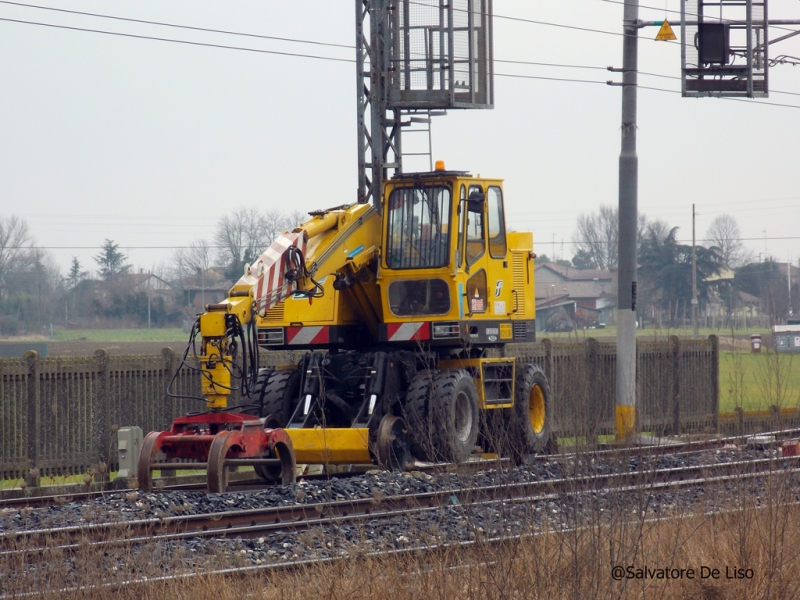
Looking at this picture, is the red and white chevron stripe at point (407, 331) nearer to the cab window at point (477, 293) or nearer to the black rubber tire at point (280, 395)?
the cab window at point (477, 293)

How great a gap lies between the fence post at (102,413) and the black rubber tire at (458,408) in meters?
4.82

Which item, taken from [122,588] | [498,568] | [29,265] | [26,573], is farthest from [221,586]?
[29,265]

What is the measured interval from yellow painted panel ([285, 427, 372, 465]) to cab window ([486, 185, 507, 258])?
3.43 meters

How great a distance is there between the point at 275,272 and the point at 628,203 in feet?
24.5

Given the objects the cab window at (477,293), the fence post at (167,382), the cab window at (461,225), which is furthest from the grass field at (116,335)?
the cab window at (461,225)

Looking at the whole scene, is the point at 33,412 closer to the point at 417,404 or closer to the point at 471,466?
the point at 417,404

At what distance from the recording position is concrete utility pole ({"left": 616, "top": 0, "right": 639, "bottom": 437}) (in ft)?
57.4

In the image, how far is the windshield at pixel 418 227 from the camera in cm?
1391

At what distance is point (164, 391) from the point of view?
1581cm

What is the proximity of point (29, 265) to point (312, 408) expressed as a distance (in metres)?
72.5

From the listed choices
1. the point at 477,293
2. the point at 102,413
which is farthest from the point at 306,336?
the point at 102,413

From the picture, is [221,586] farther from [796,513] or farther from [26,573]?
[796,513]

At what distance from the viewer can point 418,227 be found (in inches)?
554

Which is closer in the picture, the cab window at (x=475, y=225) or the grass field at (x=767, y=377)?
the grass field at (x=767, y=377)
